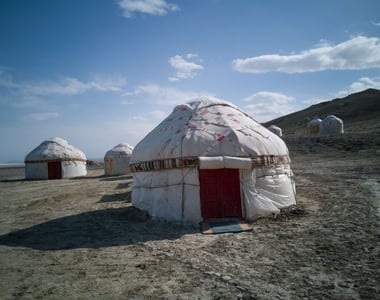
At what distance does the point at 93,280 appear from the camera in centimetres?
317

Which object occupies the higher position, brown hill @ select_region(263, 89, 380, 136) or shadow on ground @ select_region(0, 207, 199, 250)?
brown hill @ select_region(263, 89, 380, 136)

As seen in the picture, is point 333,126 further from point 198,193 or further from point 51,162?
point 198,193

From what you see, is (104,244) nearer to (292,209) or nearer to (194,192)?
(194,192)

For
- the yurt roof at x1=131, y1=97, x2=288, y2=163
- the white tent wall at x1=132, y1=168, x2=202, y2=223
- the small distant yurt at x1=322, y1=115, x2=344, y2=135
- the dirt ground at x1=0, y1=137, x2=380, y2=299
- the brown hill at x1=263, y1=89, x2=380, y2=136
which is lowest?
the dirt ground at x1=0, y1=137, x2=380, y2=299

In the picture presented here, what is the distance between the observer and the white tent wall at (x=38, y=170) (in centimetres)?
1873

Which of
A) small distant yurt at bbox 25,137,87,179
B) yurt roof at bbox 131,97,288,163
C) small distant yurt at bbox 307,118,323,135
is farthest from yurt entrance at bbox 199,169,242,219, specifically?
small distant yurt at bbox 307,118,323,135

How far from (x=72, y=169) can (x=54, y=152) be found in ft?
5.70

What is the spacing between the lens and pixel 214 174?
5.70 metres

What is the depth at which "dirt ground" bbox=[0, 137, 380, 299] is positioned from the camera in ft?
9.39

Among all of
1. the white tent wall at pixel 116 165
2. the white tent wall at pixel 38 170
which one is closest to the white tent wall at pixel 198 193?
the white tent wall at pixel 116 165

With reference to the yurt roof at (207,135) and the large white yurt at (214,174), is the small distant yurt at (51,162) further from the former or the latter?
the large white yurt at (214,174)

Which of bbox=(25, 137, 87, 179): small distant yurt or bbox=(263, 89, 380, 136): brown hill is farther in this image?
bbox=(263, 89, 380, 136): brown hill

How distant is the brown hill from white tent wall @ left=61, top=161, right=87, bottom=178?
24.1m

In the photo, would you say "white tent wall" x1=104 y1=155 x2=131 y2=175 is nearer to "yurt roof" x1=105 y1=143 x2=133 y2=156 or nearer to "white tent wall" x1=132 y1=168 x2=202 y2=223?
"yurt roof" x1=105 y1=143 x2=133 y2=156
